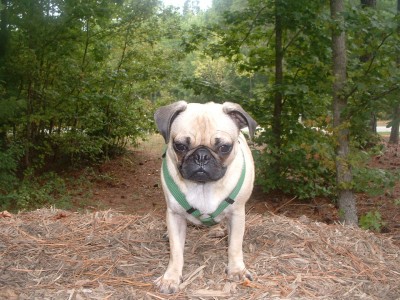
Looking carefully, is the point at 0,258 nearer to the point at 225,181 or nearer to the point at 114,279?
the point at 114,279

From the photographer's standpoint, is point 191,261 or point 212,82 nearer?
point 191,261

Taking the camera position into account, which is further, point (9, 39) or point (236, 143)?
point (9, 39)

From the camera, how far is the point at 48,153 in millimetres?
11180

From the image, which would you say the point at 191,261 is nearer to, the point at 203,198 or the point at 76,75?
the point at 203,198

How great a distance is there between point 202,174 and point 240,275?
88 cm

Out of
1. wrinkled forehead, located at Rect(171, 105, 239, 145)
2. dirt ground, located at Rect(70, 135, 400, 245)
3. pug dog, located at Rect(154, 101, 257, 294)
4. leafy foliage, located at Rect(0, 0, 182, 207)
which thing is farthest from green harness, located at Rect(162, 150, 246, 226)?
leafy foliage, located at Rect(0, 0, 182, 207)

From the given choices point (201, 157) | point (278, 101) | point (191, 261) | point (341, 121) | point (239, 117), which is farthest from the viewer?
point (278, 101)

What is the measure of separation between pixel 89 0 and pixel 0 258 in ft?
22.7

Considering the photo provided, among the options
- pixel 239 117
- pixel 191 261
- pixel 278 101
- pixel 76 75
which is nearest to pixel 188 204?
pixel 191 261

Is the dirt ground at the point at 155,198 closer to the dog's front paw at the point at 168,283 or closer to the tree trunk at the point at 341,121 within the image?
the tree trunk at the point at 341,121

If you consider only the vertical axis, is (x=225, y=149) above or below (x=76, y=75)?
below

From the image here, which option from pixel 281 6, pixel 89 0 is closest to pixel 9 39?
pixel 89 0

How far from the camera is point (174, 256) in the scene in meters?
3.56

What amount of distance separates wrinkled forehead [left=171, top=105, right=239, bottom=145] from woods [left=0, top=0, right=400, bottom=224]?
277cm
